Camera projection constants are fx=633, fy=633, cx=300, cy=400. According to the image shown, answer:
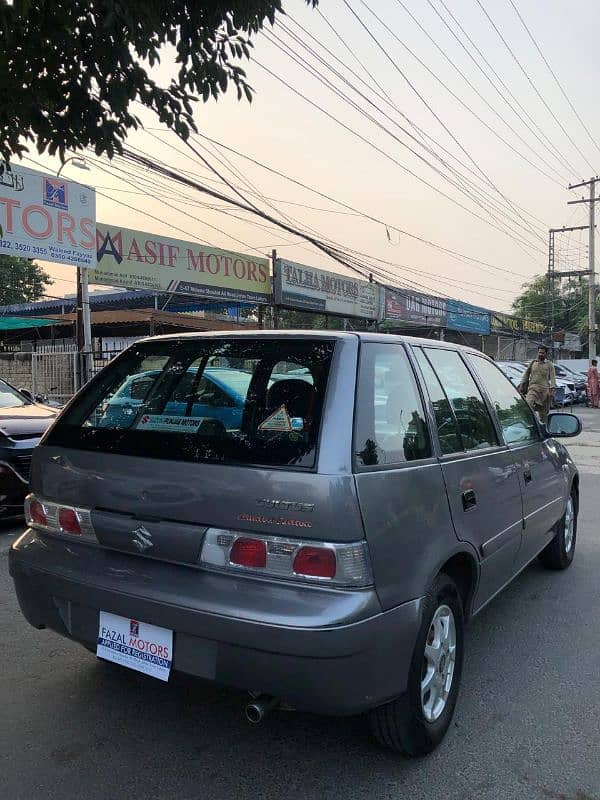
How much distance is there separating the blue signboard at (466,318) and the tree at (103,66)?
89.0ft

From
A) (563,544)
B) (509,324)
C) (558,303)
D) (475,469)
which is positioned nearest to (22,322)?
(563,544)

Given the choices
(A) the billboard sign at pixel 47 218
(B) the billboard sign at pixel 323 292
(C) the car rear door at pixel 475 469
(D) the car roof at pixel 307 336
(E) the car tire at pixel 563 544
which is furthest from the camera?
(B) the billboard sign at pixel 323 292

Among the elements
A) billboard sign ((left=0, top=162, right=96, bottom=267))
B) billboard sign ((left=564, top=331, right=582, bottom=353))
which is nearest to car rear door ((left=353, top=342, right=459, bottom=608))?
billboard sign ((left=0, top=162, right=96, bottom=267))

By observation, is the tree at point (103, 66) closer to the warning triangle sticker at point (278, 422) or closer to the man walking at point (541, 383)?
the warning triangle sticker at point (278, 422)

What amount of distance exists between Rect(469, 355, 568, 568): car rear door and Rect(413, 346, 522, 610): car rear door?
163 millimetres

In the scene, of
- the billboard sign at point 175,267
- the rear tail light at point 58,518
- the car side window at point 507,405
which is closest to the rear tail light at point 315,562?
the rear tail light at point 58,518

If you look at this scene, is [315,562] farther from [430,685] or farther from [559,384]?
[559,384]

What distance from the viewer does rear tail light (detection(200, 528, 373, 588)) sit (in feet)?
6.92

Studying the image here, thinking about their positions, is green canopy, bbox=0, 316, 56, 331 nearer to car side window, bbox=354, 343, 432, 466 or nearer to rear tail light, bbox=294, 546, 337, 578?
car side window, bbox=354, 343, 432, 466

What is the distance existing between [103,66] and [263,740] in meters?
3.41

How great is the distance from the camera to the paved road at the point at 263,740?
7.50 feet

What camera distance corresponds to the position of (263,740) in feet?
8.43

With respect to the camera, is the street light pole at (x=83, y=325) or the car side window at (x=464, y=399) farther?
the street light pole at (x=83, y=325)

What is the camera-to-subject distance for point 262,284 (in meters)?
18.4
